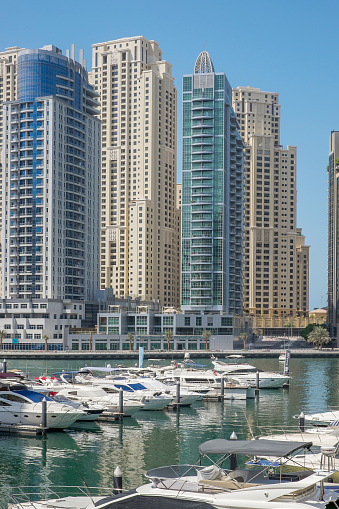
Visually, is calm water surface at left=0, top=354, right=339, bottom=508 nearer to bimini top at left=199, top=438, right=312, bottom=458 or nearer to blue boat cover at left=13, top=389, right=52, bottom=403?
blue boat cover at left=13, top=389, right=52, bottom=403

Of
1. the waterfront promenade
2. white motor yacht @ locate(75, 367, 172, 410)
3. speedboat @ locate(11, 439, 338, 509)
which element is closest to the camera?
speedboat @ locate(11, 439, 338, 509)

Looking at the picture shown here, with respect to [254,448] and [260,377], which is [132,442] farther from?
[260,377]

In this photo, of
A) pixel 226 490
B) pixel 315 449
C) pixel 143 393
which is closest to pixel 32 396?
pixel 143 393

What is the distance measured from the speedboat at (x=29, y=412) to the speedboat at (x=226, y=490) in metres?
25.9

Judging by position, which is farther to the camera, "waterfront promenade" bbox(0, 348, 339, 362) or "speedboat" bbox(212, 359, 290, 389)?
"waterfront promenade" bbox(0, 348, 339, 362)

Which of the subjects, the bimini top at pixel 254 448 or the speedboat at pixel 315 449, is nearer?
the bimini top at pixel 254 448

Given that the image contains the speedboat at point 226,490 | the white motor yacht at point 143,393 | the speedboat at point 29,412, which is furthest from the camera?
the white motor yacht at point 143,393

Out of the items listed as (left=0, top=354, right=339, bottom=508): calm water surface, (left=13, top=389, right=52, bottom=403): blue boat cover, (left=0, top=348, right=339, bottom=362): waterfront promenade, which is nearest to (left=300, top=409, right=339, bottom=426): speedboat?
(left=0, top=354, right=339, bottom=508): calm water surface

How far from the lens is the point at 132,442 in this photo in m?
56.9

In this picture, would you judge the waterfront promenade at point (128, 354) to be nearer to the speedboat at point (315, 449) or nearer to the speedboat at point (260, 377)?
the speedboat at point (260, 377)

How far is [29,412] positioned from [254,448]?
30635 millimetres

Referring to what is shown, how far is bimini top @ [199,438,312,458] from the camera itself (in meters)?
32.5

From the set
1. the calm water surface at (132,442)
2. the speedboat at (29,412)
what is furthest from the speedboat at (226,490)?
the speedboat at (29,412)

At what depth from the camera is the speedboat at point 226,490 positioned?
2759cm
